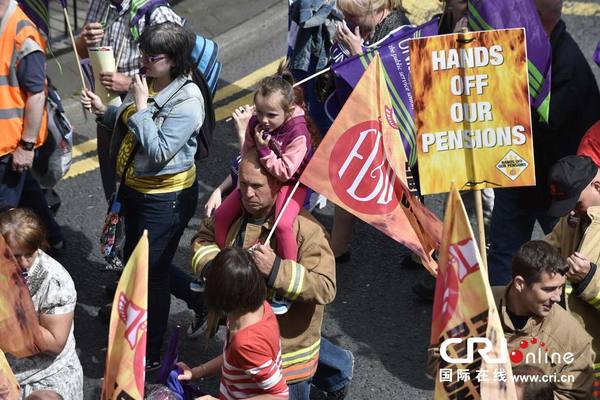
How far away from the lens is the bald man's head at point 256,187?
492 centimetres

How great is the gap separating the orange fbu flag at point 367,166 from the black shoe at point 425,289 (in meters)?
1.51

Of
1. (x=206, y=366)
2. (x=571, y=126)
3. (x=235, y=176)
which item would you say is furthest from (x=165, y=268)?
(x=571, y=126)

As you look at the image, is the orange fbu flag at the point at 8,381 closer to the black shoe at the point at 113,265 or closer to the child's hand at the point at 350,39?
the black shoe at the point at 113,265

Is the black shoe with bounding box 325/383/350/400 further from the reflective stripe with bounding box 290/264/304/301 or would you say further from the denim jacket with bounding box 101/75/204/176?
the denim jacket with bounding box 101/75/204/176

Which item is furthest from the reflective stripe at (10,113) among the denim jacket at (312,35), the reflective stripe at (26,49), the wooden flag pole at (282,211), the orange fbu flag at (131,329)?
the orange fbu flag at (131,329)

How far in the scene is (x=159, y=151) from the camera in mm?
5539

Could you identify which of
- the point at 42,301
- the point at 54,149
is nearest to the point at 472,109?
the point at 42,301

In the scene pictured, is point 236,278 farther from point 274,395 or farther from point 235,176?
point 235,176

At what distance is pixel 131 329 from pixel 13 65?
99.3 inches

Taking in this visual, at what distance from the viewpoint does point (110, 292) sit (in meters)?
6.72

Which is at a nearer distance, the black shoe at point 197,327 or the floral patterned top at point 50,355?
the floral patterned top at point 50,355

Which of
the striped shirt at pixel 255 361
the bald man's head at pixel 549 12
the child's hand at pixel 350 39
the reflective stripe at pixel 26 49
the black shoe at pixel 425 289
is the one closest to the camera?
the striped shirt at pixel 255 361

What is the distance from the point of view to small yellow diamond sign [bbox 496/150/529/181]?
484cm

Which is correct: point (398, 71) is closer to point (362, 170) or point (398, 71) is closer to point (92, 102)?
point (362, 170)
